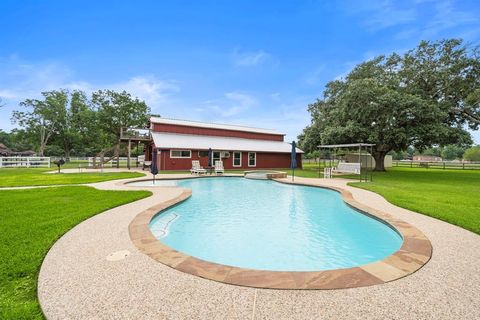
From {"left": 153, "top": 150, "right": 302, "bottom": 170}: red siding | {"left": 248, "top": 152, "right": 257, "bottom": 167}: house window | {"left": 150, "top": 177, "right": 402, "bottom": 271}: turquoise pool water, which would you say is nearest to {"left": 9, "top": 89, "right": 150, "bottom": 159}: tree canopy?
{"left": 153, "top": 150, "right": 302, "bottom": 170}: red siding

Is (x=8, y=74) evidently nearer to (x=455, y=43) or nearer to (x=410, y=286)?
(x=410, y=286)

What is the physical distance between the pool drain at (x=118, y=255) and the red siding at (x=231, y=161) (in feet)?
57.1

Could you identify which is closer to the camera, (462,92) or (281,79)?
(462,92)

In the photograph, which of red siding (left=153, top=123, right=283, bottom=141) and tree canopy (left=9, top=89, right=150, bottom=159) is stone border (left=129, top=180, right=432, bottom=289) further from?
tree canopy (left=9, top=89, right=150, bottom=159)

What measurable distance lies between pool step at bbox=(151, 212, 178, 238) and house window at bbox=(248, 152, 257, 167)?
18.3 metres

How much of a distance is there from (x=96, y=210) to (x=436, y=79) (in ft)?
79.4

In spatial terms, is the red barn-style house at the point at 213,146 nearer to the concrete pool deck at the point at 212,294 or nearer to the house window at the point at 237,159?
the house window at the point at 237,159

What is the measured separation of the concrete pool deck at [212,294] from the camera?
2199 mm

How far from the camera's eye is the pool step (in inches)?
208

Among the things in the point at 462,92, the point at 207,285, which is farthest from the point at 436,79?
the point at 207,285

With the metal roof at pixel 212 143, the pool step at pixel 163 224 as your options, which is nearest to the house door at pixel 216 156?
the metal roof at pixel 212 143

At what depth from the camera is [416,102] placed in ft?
51.3

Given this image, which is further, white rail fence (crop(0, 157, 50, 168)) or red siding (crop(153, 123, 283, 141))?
white rail fence (crop(0, 157, 50, 168))

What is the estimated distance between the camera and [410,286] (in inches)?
106
